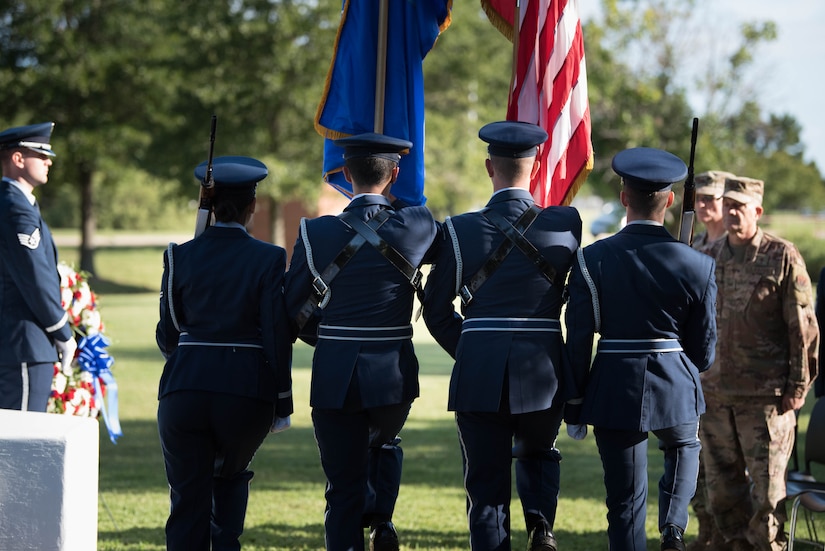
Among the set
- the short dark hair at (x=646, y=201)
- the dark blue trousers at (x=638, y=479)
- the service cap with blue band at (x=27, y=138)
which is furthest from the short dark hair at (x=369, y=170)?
the service cap with blue band at (x=27, y=138)

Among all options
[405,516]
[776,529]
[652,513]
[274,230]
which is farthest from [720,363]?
[274,230]

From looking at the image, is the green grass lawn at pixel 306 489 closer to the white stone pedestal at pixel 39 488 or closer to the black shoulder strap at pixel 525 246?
the black shoulder strap at pixel 525 246

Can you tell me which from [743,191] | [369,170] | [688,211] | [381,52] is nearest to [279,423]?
Answer: [369,170]

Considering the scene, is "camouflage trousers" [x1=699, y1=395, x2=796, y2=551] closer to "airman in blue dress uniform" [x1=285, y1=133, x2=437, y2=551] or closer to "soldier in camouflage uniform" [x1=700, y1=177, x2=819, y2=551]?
"soldier in camouflage uniform" [x1=700, y1=177, x2=819, y2=551]

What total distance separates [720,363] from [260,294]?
9.74ft

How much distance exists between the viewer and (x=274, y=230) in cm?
3984

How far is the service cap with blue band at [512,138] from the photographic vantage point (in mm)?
5422

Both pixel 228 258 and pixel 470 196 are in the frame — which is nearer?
pixel 228 258

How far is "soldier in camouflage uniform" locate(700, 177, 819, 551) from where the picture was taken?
21.5ft

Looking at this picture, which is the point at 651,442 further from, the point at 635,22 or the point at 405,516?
the point at 635,22

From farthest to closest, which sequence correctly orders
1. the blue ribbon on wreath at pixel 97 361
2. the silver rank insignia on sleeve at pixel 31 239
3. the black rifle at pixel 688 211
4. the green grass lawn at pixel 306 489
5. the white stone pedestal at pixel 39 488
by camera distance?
the blue ribbon on wreath at pixel 97 361 < the green grass lawn at pixel 306 489 < the silver rank insignia on sleeve at pixel 31 239 < the black rifle at pixel 688 211 < the white stone pedestal at pixel 39 488

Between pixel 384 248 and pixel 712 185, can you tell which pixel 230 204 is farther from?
pixel 712 185

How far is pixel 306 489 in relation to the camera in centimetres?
957

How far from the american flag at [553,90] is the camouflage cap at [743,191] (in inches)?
32.9
